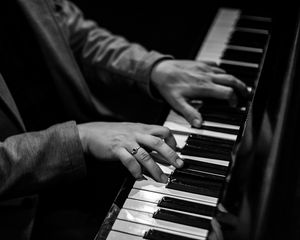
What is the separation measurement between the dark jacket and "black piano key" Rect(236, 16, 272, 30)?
0.45 meters

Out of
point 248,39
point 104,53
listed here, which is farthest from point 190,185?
point 248,39

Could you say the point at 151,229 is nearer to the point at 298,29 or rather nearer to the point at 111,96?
the point at 298,29

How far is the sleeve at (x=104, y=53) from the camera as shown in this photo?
1.50 m

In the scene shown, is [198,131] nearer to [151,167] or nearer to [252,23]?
[151,167]

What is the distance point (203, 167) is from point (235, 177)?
244mm

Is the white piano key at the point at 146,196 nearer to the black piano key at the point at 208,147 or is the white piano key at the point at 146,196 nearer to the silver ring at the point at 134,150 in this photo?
the silver ring at the point at 134,150

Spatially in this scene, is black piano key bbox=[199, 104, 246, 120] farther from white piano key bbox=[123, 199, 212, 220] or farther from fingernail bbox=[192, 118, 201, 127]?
white piano key bbox=[123, 199, 212, 220]

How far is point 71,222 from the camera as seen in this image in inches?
49.6

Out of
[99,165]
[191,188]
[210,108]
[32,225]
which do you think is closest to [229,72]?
[210,108]

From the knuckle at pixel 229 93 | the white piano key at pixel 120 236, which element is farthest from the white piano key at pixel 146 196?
the knuckle at pixel 229 93

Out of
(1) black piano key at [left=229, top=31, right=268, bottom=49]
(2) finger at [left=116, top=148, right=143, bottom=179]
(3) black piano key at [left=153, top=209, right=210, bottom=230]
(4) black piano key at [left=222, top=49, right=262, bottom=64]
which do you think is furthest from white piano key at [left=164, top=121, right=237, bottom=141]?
(1) black piano key at [left=229, top=31, right=268, bottom=49]

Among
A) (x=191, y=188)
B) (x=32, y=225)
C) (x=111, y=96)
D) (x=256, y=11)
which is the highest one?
(x=256, y=11)

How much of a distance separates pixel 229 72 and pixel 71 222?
63 centimetres

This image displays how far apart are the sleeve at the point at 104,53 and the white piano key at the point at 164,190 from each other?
48cm
